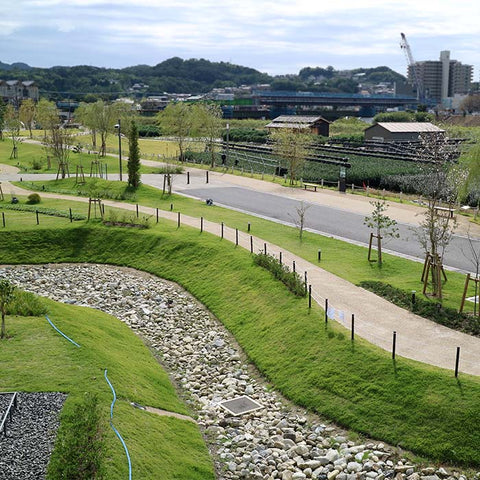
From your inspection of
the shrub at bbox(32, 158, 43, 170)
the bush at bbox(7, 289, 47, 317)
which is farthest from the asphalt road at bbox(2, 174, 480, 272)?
the bush at bbox(7, 289, 47, 317)

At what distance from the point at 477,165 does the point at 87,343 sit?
24.0m

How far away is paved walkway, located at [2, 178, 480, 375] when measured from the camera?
1784 centimetres

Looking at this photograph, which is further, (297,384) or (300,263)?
(300,263)

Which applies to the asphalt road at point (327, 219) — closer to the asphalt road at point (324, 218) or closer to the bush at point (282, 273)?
the asphalt road at point (324, 218)

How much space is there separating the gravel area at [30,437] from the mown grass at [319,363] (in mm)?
6943

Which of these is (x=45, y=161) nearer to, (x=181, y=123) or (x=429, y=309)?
(x=181, y=123)

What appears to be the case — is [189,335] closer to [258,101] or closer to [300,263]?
[300,263]

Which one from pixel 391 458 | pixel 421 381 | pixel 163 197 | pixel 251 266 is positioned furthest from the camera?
pixel 163 197

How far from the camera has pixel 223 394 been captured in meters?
19.0

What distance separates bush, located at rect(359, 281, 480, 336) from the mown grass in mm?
3057

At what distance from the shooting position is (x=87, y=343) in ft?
64.8

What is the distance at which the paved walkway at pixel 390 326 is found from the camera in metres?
17.8

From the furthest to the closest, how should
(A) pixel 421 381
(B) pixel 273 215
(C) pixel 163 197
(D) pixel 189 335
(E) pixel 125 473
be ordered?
(C) pixel 163 197 < (B) pixel 273 215 < (D) pixel 189 335 < (A) pixel 421 381 < (E) pixel 125 473

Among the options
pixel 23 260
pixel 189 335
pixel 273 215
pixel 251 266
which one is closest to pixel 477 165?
pixel 273 215
